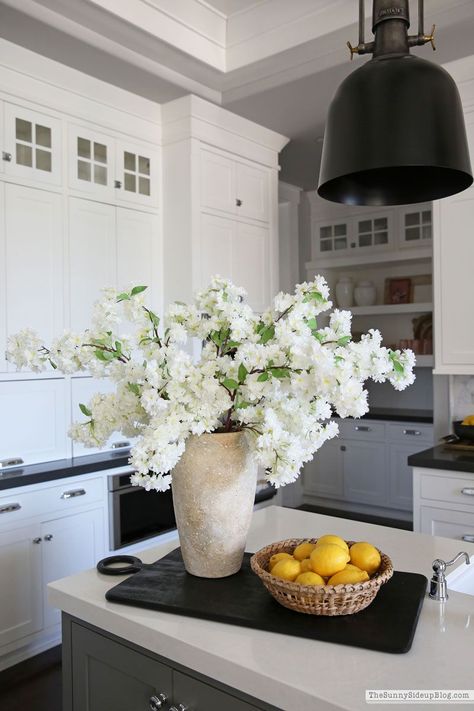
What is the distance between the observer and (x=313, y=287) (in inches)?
51.8

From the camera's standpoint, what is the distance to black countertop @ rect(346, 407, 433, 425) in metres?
4.91

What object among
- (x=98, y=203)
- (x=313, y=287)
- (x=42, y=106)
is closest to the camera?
(x=313, y=287)

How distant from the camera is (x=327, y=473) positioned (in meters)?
5.49

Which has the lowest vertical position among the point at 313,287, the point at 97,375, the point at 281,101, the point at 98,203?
the point at 97,375

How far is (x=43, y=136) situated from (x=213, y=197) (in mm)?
1117

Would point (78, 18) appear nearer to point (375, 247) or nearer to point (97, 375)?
point (97, 375)

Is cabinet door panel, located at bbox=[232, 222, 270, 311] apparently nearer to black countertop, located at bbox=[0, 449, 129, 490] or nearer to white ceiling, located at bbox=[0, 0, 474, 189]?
white ceiling, located at bbox=[0, 0, 474, 189]

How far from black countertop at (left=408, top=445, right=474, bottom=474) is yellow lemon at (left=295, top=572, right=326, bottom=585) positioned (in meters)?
1.91

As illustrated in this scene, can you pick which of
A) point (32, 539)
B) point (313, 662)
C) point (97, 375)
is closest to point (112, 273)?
point (32, 539)

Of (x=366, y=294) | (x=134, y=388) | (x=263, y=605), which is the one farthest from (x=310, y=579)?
(x=366, y=294)

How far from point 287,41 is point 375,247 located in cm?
255

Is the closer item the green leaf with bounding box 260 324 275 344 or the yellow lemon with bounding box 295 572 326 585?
the yellow lemon with bounding box 295 572 326 585

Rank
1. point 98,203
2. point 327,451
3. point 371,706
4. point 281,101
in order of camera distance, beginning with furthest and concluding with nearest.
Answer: point 327,451, point 281,101, point 98,203, point 371,706

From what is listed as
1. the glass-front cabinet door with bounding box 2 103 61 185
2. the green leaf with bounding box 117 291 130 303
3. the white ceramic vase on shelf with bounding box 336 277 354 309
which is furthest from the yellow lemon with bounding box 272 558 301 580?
the white ceramic vase on shelf with bounding box 336 277 354 309
